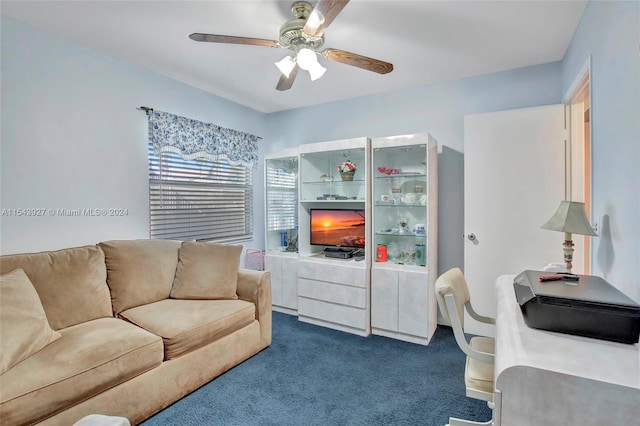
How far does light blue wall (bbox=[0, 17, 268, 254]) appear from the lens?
7.48 ft

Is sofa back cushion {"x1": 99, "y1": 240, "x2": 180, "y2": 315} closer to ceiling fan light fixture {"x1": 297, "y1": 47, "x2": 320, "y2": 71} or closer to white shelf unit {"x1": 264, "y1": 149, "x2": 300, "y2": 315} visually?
white shelf unit {"x1": 264, "y1": 149, "x2": 300, "y2": 315}

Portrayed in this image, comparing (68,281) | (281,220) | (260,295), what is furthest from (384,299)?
(68,281)

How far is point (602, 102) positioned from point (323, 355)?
257 cm

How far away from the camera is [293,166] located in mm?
4023

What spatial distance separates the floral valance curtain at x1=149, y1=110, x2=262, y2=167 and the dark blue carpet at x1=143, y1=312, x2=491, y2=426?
2162 mm

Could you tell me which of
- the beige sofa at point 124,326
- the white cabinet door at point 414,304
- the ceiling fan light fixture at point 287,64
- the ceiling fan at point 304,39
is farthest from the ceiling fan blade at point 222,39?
the white cabinet door at point 414,304

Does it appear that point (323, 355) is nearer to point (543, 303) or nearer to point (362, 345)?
point (362, 345)

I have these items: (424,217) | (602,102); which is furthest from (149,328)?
(602,102)

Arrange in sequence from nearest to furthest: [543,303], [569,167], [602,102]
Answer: [543,303] < [602,102] < [569,167]

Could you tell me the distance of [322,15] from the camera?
165 cm

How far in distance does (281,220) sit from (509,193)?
2.50 metres

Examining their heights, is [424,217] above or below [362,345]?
above

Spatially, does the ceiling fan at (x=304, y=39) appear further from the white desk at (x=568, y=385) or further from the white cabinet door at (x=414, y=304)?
the white cabinet door at (x=414, y=304)

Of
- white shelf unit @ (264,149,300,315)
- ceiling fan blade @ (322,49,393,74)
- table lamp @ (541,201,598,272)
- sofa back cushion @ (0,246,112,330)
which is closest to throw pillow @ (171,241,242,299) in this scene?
sofa back cushion @ (0,246,112,330)
